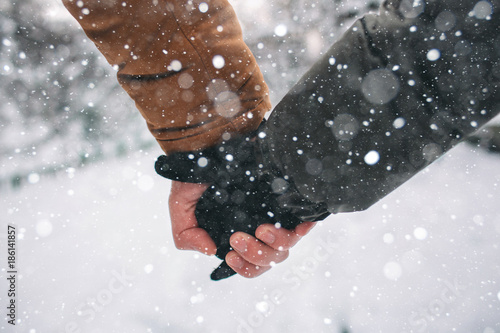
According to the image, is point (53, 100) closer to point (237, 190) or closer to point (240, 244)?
point (237, 190)

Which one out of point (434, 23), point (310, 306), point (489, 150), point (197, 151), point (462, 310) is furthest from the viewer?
point (310, 306)

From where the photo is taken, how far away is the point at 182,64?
0.91 metres

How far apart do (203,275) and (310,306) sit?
4.48 ft

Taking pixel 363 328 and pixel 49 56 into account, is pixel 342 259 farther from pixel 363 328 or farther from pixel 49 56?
pixel 49 56

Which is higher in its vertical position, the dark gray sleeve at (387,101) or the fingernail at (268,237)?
the dark gray sleeve at (387,101)

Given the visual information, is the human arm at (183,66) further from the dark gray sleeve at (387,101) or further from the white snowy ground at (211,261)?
the white snowy ground at (211,261)

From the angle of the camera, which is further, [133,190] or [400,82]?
[133,190]

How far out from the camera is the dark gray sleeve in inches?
24.3

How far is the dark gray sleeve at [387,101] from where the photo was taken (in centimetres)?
62

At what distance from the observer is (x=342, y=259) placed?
346 cm

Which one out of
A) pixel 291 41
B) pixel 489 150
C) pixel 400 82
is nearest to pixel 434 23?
pixel 400 82

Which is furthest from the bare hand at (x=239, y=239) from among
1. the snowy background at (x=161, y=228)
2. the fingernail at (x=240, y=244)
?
the snowy background at (x=161, y=228)

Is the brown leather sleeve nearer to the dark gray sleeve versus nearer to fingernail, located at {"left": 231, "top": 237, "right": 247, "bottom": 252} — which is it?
the dark gray sleeve

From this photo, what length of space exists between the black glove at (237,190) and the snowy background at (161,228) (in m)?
1.92
